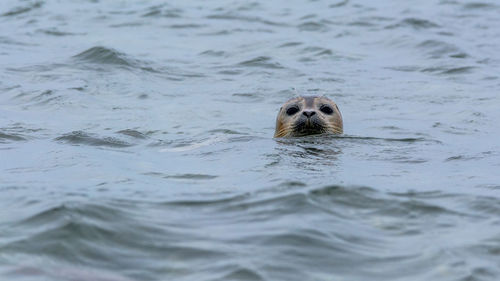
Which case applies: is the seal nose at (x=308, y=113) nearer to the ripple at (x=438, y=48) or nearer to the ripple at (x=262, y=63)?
the ripple at (x=262, y=63)

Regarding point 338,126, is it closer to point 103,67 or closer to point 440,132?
point 440,132

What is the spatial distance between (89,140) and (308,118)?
2090 millimetres

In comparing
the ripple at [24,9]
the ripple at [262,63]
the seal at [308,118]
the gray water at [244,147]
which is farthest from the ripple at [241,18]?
the seal at [308,118]

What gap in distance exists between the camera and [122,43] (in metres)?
16.8

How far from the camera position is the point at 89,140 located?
9422mm

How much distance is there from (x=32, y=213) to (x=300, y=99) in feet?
14.4

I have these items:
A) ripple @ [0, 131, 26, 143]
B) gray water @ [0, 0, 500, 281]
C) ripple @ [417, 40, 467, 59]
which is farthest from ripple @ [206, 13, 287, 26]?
ripple @ [0, 131, 26, 143]

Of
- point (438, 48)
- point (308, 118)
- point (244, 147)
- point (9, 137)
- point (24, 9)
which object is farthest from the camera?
point (24, 9)

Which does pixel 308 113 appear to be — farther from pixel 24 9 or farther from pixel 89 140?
pixel 24 9

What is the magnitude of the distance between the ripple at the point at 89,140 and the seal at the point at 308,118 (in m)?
1.56

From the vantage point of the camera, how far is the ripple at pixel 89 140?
30.5 feet

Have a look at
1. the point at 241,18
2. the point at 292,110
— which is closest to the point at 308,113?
the point at 292,110

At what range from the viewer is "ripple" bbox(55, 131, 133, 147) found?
9.30m

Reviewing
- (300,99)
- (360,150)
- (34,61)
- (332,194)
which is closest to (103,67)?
(34,61)
